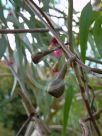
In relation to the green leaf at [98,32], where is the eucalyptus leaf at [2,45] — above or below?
above

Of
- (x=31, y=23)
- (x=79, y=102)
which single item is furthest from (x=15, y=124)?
(x=31, y=23)

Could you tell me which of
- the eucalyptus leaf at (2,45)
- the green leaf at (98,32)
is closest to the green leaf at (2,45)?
the eucalyptus leaf at (2,45)

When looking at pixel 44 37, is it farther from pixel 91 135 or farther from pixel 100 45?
pixel 91 135

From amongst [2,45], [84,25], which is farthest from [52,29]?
[2,45]

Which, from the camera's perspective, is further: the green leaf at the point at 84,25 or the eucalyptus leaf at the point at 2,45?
the eucalyptus leaf at the point at 2,45

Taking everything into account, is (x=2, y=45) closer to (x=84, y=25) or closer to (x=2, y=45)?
(x=2, y=45)

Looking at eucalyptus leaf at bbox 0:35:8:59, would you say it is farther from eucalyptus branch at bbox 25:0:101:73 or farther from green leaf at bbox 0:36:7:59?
eucalyptus branch at bbox 25:0:101:73

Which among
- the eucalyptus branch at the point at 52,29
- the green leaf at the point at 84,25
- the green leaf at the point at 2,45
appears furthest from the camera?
the green leaf at the point at 2,45

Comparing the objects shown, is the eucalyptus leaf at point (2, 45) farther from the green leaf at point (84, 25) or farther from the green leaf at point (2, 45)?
the green leaf at point (84, 25)

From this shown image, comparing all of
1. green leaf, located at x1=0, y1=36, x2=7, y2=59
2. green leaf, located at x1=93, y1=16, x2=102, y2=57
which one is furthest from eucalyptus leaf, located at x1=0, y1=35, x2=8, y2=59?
green leaf, located at x1=93, y1=16, x2=102, y2=57

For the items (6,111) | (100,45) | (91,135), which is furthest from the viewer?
(6,111)

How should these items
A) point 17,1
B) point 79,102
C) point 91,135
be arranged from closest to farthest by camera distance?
point 91,135
point 17,1
point 79,102
